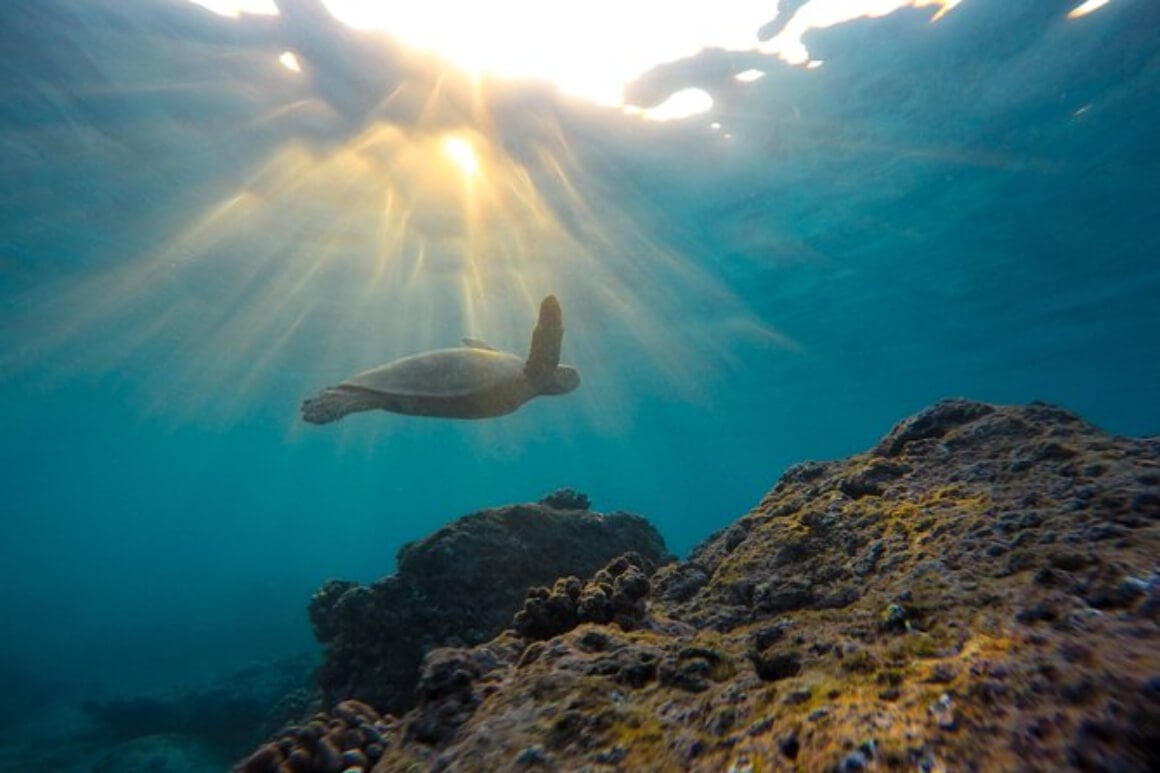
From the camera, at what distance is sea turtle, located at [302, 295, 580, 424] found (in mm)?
8016

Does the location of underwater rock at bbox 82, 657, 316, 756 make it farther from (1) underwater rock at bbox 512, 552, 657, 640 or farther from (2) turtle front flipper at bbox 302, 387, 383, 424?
(1) underwater rock at bbox 512, 552, 657, 640

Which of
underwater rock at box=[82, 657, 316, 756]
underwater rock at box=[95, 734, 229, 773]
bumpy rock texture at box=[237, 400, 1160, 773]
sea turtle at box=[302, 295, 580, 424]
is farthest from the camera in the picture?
underwater rock at box=[82, 657, 316, 756]

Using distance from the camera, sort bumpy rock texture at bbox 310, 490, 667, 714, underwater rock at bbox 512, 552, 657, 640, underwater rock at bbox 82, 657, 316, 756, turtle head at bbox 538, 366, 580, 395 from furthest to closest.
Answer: underwater rock at bbox 82, 657, 316, 756 → turtle head at bbox 538, 366, 580, 395 → bumpy rock texture at bbox 310, 490, 667, 714 → underwater rock at bbox 512, 552, 657, 640

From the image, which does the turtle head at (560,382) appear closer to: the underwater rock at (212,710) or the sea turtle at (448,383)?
the sea turtle at (448,383)

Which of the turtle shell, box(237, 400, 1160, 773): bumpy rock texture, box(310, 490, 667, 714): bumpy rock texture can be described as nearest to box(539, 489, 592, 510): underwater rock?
box(310, 490, 667, 714): bumpy rock texture

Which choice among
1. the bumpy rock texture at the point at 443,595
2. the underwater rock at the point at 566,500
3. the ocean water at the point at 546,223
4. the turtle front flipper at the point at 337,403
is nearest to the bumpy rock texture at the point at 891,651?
the bumpy rock texture at the point at 443,595

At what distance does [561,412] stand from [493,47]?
131 feet

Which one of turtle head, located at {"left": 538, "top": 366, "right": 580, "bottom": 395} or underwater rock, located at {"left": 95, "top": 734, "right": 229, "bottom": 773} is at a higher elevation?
turtle head, located at {"left": 538, "top": 366, "right": 580, "bottom": 395}

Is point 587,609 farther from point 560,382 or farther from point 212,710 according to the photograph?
point 212,710

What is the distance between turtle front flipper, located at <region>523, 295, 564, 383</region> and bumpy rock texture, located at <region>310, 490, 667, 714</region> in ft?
8.81

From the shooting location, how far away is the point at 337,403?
27.4 ft

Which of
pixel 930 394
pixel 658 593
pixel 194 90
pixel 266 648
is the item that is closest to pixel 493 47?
pixel 194 90

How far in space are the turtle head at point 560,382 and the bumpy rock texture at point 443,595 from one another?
3191 millimetres

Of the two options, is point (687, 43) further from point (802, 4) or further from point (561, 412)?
point (561, 412)
